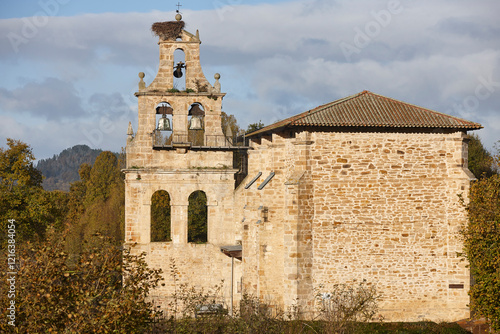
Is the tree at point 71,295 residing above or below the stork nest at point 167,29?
below

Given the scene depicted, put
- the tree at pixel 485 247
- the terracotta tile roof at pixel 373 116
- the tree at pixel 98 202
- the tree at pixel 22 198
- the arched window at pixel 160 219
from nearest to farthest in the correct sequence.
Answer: the tree at pixel 485 247, the terracotta tile roof at pixel 373 116, the tree at pixel 22 198, the arched window at pixel 160 219, the tree at pixel 98 202

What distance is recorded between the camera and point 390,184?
19594 mm

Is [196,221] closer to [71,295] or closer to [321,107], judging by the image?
[321,107]

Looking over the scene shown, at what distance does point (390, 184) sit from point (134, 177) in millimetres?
10900

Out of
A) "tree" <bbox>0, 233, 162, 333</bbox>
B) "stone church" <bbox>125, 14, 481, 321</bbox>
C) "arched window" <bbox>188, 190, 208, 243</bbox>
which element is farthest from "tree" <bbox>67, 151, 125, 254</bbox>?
"tree" <bbox>0, 233, 162, 333</bbox>

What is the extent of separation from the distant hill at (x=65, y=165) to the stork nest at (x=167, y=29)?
472ft

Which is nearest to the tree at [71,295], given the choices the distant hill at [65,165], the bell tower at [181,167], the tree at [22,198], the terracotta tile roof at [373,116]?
the terracotta tile roof at [373,116]

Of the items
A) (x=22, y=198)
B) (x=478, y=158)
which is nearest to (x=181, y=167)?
(x=22, y=198)

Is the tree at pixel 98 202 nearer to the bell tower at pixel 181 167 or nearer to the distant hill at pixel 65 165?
the bell tower at pixel 181 167

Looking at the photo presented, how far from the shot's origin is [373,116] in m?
19.7

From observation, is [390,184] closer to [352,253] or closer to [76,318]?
[352,253]

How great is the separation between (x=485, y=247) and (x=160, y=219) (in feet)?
87.2

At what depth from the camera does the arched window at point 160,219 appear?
40438 millimetres

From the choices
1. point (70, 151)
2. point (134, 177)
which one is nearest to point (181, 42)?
point (134, 177)
